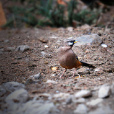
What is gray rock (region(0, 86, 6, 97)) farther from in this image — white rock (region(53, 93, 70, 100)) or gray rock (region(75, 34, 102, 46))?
gray rock (region(75, 34, 102, 46))

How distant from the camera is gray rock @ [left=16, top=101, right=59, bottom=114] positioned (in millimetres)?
1954

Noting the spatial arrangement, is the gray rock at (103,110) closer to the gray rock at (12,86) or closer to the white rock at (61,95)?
the white rock at (61,95)

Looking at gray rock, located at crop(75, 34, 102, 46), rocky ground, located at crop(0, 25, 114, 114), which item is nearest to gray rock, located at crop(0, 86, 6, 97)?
rocky ground, located at crop(0, 25, 114, 114)

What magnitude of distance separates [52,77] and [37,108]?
A: 1022 mm

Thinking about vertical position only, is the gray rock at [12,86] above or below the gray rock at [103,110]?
below

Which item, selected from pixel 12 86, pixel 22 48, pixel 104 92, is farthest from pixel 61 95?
pixel 22 48

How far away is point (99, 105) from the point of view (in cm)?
193

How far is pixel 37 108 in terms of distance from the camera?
202 cm

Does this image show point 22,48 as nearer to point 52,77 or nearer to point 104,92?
point 52,77

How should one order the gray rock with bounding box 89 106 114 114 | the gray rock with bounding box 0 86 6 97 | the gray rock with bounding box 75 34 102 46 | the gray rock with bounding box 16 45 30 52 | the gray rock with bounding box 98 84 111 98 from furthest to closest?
the gray rock with bounding box 75 34 102 46, the gray rock with bounding box 16 45 30 52, the gray rock with bounding box 0 86 6 97, the gray rock with bounding box 98 84 111 98, the gray rock with bounding box 89 106 114 114

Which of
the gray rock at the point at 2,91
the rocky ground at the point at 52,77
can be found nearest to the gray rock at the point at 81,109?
the rocky ground at the point at 52,77

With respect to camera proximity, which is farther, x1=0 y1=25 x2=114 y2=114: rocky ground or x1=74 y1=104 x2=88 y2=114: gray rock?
x1=0 y1=25 x2=114 y2=114: rocky ground

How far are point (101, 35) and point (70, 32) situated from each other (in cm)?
91

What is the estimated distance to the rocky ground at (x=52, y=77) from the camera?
2.03 meters
